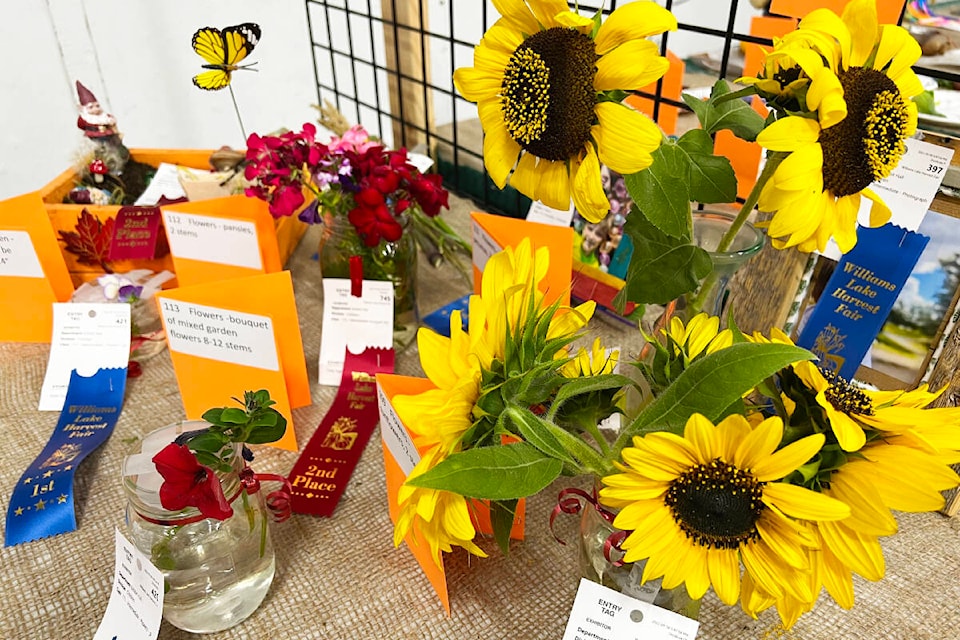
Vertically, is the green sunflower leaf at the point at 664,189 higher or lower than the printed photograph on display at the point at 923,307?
higher

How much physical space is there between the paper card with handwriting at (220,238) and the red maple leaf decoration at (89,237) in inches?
5.1

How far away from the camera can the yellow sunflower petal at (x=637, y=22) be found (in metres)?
0.40

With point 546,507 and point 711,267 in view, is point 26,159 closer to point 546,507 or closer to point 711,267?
point 546,507

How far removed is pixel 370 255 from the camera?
0.98m

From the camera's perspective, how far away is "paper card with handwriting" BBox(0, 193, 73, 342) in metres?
0.98

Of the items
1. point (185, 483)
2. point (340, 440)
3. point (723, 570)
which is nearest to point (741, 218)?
point (723, 570)

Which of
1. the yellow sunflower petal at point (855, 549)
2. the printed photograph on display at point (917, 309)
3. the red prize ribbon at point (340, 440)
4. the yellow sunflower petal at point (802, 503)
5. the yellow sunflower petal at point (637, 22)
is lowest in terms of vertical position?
the red prize ribbon at point (340, 440)

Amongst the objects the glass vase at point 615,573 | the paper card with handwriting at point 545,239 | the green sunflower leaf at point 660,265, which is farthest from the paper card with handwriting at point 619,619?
the paper card with handwriting at point 545,239

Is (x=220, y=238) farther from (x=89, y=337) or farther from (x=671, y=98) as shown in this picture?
(x=671, y=98)

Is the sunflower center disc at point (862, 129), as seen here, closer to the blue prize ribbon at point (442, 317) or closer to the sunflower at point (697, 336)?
the sunflower at point (697, 336)

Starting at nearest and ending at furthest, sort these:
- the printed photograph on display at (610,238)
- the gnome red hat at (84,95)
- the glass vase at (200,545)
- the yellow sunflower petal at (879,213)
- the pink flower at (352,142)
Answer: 1. the yellow sunflower petal at (879,213)
2. the glass vase at (200,545)
3. the pink flower at (352,142)
4. the printed photograph on display at (610,238)
5. the gnome red hat at (84,95)

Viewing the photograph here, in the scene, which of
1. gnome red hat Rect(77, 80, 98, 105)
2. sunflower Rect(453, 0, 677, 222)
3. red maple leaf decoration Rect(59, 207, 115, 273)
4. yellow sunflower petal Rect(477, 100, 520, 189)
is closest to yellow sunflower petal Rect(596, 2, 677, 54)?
sunflower Rect(453, 0, 677, 222)

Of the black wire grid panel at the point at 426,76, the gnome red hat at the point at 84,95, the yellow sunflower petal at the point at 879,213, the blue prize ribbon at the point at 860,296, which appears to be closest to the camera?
the yellow sunflower petal at the point at 879,213

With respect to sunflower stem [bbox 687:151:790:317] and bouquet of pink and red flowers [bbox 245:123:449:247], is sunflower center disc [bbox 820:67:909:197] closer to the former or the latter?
sunflower stem [bbox 687:151:790:317]
